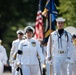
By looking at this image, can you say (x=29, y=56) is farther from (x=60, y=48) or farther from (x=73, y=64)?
(x=73, y=64)

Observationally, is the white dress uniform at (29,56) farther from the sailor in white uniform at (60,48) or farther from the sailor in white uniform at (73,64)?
the sailor in white uniform at (73,64)

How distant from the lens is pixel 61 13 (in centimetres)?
3628

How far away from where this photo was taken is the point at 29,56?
2595cm

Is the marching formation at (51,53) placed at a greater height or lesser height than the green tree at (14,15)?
lesser

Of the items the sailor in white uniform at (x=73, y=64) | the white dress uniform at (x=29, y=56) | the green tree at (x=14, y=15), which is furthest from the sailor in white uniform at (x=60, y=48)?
the green tree at (x=14, y=15)

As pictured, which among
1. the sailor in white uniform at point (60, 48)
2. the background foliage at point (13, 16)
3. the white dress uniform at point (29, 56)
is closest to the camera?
the sailor in white uniform at point (60, 48)

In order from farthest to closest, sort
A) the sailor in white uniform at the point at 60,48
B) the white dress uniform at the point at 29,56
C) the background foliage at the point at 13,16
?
the background foliage at the point at 13,16, the white dress uniform at the point at 29,56, the sailor in white uniform at the point at 60,48

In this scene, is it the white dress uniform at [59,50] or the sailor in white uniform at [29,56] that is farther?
the sailor in white uniform at [29,56]

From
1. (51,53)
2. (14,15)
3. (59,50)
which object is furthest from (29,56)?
(14,15)

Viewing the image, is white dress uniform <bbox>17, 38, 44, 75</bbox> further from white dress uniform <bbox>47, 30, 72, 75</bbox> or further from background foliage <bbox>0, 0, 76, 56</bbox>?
background foliage <bbox>0, 0, 76, 56</bbox>

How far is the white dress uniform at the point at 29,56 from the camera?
25859mm

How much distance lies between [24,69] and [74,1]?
9.93 metres

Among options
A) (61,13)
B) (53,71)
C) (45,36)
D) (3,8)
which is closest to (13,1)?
(3,8)

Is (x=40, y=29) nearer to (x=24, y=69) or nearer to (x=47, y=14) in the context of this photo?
(x=47, y=14)
